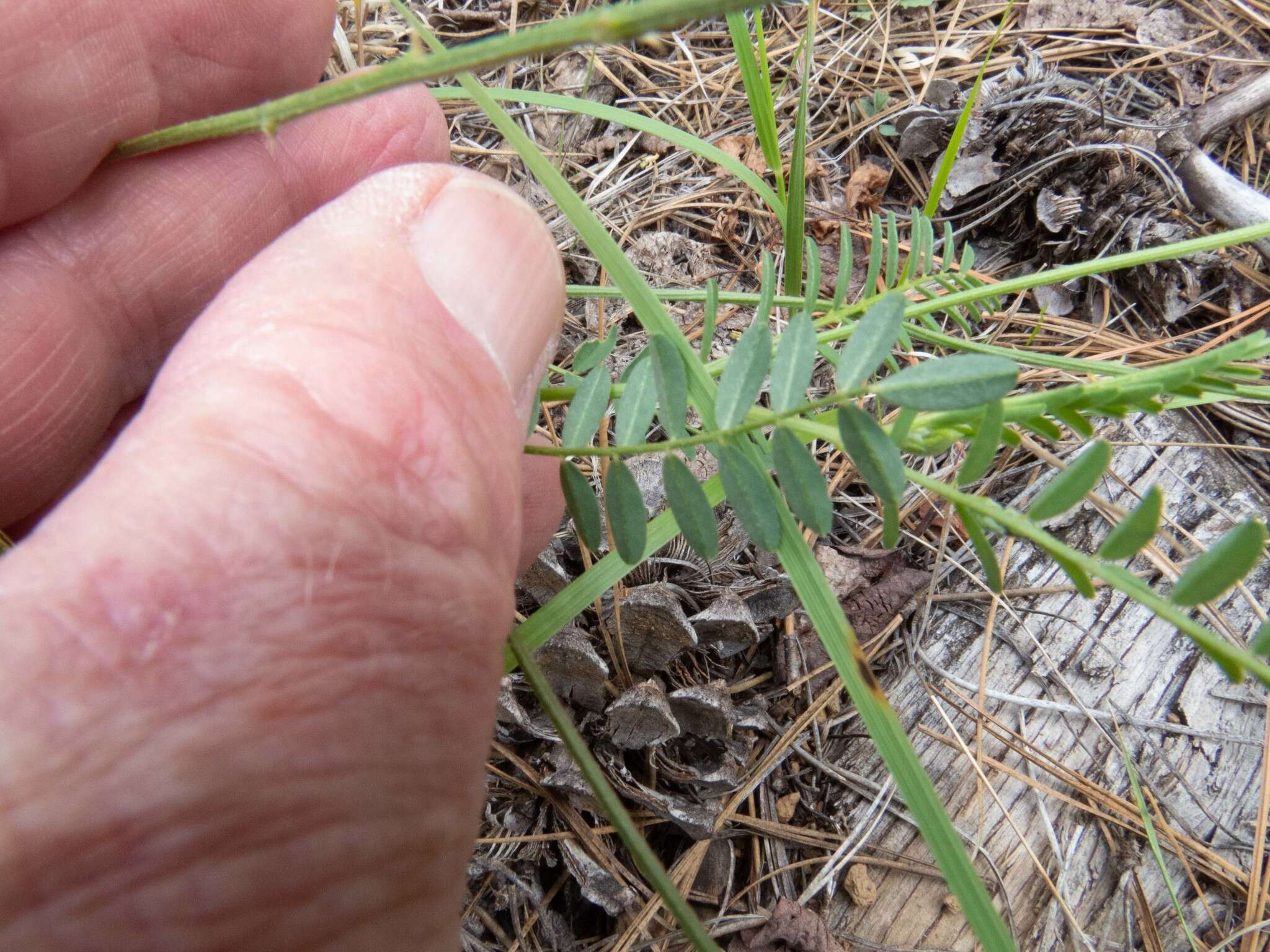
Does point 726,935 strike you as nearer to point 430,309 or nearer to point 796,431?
point 796,431

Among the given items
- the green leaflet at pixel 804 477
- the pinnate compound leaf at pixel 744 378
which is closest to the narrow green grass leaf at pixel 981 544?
the green leaflet at pixel 804 477

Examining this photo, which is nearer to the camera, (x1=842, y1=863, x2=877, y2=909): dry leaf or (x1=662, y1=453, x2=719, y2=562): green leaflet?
(x1=662, y1=453, x2=719, y2=562): green leaflet

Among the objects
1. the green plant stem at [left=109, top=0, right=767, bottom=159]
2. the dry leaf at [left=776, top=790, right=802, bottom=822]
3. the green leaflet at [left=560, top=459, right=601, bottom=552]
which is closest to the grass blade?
the green leaflet at [left=560, top=459, right=601, bottom=552]

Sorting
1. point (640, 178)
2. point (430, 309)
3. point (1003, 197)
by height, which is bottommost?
point (1003, 197)

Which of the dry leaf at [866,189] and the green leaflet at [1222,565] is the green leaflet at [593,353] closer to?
the green leaflet at [1222,565]

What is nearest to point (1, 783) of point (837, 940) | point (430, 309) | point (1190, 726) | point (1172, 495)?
point (430, 309)

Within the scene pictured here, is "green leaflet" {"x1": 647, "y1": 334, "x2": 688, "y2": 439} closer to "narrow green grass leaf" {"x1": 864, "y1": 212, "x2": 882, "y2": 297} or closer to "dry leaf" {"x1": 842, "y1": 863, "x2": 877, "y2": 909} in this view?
"narrow green grass leaf" {"x1": 864, "y1": 212, "x2": 882, "y2": 297}
